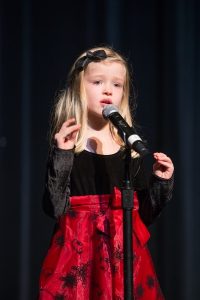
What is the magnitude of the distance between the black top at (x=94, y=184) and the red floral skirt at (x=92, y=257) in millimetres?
36

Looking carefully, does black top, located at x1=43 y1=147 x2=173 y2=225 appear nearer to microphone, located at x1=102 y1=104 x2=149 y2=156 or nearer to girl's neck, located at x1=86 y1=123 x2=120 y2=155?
girl's neck, located at x1=86 y1=123 x2=120 y2=155

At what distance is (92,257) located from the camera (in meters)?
0.98

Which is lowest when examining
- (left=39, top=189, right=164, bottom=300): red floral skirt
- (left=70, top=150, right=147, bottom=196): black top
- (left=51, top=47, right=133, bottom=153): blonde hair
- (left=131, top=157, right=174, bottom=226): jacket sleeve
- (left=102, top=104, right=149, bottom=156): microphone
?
(left=39, top=189, right=164, bottom=300): red floral skirt

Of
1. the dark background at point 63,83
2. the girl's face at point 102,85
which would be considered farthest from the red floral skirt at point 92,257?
the dark background at point 63,83

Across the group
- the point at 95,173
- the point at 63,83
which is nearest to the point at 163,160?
the point at 95,173

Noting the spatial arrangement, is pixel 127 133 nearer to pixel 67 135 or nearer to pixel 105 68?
pixel 67 135

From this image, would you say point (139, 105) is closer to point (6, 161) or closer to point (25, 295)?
point (6, 161)

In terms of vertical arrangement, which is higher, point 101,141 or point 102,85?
point 102,85

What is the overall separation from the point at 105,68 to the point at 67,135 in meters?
0.22

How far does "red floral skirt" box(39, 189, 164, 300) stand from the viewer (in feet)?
3.15

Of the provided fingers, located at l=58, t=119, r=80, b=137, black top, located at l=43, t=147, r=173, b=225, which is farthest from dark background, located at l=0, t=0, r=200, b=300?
fingers, located at l=58, t=119, r=80, b=137

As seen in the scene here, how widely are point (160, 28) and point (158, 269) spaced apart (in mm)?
786

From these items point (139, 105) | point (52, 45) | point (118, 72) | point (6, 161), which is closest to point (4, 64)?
point (52, 45)

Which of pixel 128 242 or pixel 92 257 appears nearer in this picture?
pixel 128 242
